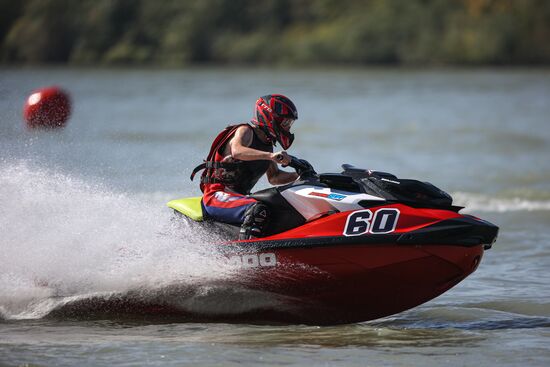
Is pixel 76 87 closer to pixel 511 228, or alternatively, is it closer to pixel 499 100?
pixel 499 100

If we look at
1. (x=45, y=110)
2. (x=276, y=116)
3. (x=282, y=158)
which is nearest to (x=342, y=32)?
(x=45, y=110)

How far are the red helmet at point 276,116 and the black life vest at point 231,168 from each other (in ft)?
0.48

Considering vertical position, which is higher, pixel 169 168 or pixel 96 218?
pixel 169 168

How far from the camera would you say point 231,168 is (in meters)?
7.59

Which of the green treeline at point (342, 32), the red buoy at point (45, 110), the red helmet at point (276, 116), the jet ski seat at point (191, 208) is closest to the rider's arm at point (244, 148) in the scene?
the red helmet at point (276, 116)

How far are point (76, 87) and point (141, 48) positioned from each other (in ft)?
41.3

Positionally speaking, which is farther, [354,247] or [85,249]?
[85,249]

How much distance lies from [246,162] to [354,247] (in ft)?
3.88

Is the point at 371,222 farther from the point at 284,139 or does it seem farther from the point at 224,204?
the point at 224,204

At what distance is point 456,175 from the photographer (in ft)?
55.0

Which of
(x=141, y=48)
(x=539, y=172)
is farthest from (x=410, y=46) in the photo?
(x=539, y=172)

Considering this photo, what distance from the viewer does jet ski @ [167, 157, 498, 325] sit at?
22.4 feet

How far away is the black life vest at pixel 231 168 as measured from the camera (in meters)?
7.59

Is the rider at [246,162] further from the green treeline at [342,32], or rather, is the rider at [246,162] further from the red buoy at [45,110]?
the green treeline at [342,32]
